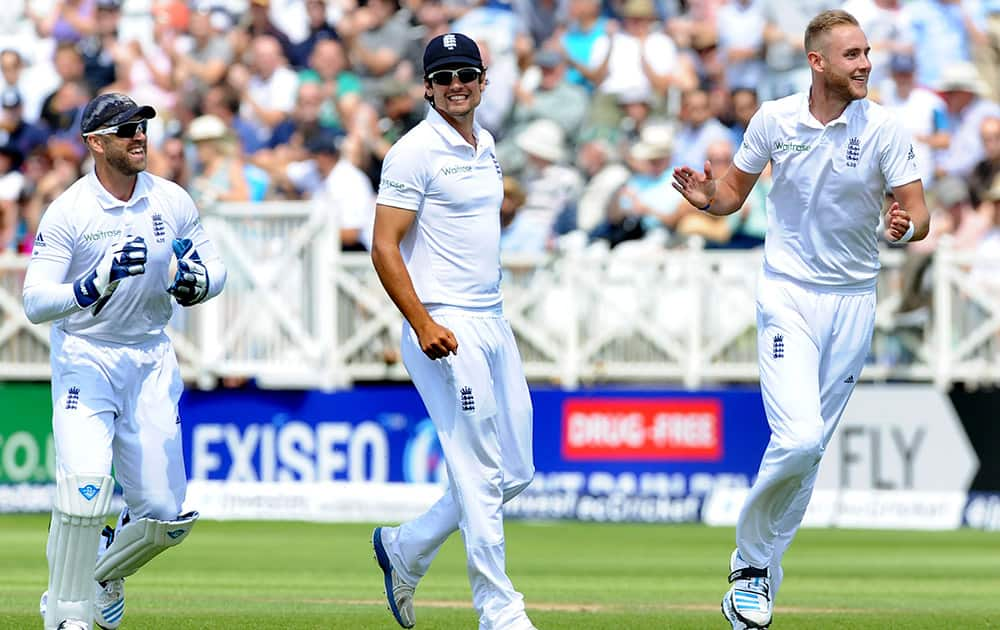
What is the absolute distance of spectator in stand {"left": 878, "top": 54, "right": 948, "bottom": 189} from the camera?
1689 cm

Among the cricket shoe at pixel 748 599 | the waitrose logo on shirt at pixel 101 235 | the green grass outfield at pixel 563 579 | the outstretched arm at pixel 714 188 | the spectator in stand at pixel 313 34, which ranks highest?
the spectator in stand at pixel 313 34

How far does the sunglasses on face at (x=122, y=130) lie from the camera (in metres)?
8.49

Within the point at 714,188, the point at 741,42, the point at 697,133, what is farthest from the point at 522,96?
the point at 714,188

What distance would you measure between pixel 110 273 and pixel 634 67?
1088cm

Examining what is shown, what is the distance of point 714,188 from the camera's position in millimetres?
8828

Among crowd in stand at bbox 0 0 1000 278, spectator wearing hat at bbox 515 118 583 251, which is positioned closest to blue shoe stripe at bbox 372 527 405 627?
crowd in stand at bbox 0 0 1000 278

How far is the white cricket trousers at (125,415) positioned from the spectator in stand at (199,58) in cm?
1139

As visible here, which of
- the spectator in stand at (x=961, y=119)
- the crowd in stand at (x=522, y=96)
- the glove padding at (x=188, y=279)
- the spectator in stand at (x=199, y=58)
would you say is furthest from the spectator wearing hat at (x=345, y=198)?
the glove padding at (x=188, y=279)

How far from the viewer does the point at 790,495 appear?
27.8ft

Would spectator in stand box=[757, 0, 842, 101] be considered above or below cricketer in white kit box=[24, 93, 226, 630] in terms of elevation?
above

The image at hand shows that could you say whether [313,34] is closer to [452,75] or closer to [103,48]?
[103,48]

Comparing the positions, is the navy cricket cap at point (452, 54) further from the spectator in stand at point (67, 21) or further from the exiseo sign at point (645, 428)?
the spectator in stand at point (67, 21)

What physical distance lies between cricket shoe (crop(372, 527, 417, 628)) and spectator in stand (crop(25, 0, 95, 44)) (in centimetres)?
1331

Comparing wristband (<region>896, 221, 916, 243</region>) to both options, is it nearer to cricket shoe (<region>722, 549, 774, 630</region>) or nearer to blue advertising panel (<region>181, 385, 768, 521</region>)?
cricket shoe (<region>722, 549, 774, 630</region>)
